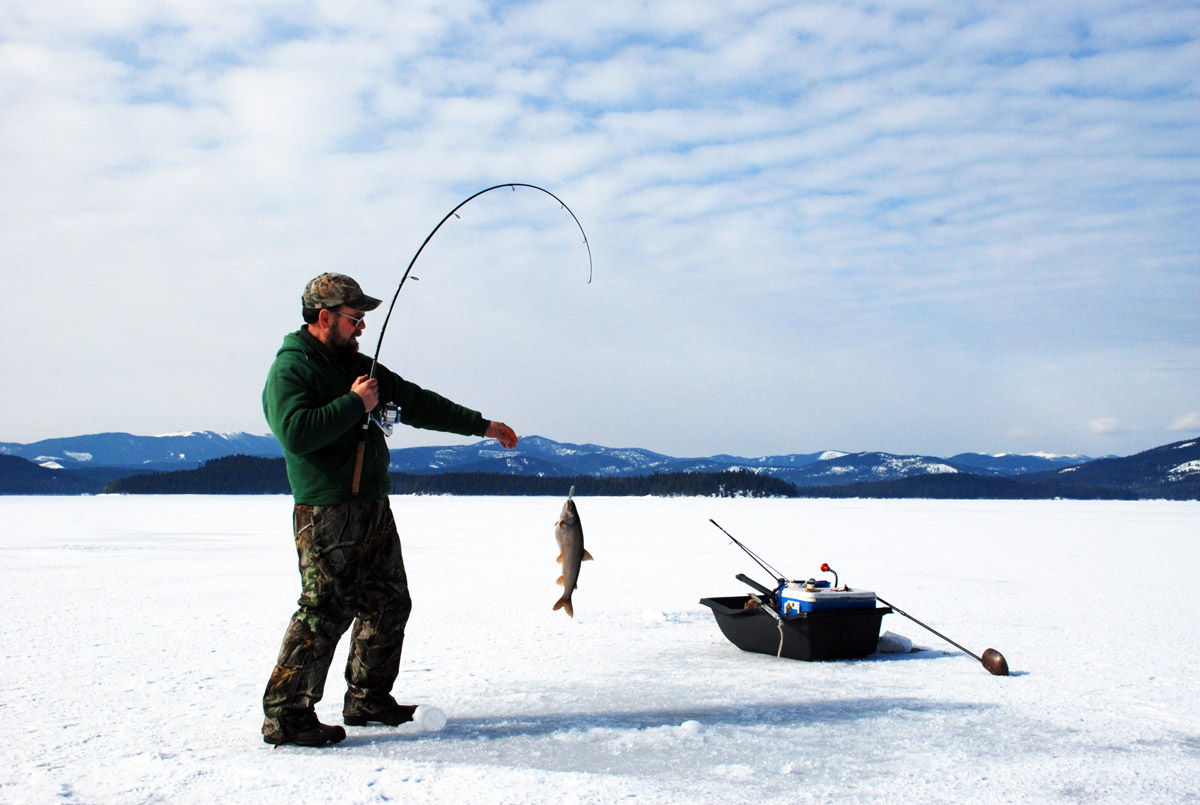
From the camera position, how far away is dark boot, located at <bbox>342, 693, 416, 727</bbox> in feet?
12.2

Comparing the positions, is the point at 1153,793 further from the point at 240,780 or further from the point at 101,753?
the point at 101,753

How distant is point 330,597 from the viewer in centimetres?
334

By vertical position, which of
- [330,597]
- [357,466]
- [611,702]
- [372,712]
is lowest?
[611,702]

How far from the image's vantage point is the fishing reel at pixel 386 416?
3.59 m

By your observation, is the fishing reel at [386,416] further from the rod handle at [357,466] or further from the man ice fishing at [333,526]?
the rod handle at [357,466]

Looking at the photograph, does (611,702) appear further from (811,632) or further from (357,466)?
(357,466)

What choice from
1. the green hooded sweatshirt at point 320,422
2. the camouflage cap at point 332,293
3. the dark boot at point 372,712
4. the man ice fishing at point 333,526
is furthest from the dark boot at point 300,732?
the camouflage cap at point 332,293

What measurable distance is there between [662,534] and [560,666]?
51.2 ft

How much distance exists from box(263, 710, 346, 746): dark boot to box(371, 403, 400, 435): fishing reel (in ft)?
3.96

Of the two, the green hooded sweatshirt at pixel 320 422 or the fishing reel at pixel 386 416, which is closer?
the green hooded sweatshirt at pixel 320 422

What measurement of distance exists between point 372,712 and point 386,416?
1346 millimetres

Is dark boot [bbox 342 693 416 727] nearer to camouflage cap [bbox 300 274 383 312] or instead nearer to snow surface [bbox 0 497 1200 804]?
snow surface [bbox 0 497 1200 804]

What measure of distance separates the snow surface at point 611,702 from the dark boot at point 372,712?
0.08 meters

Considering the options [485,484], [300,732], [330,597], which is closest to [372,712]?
[300,732]
